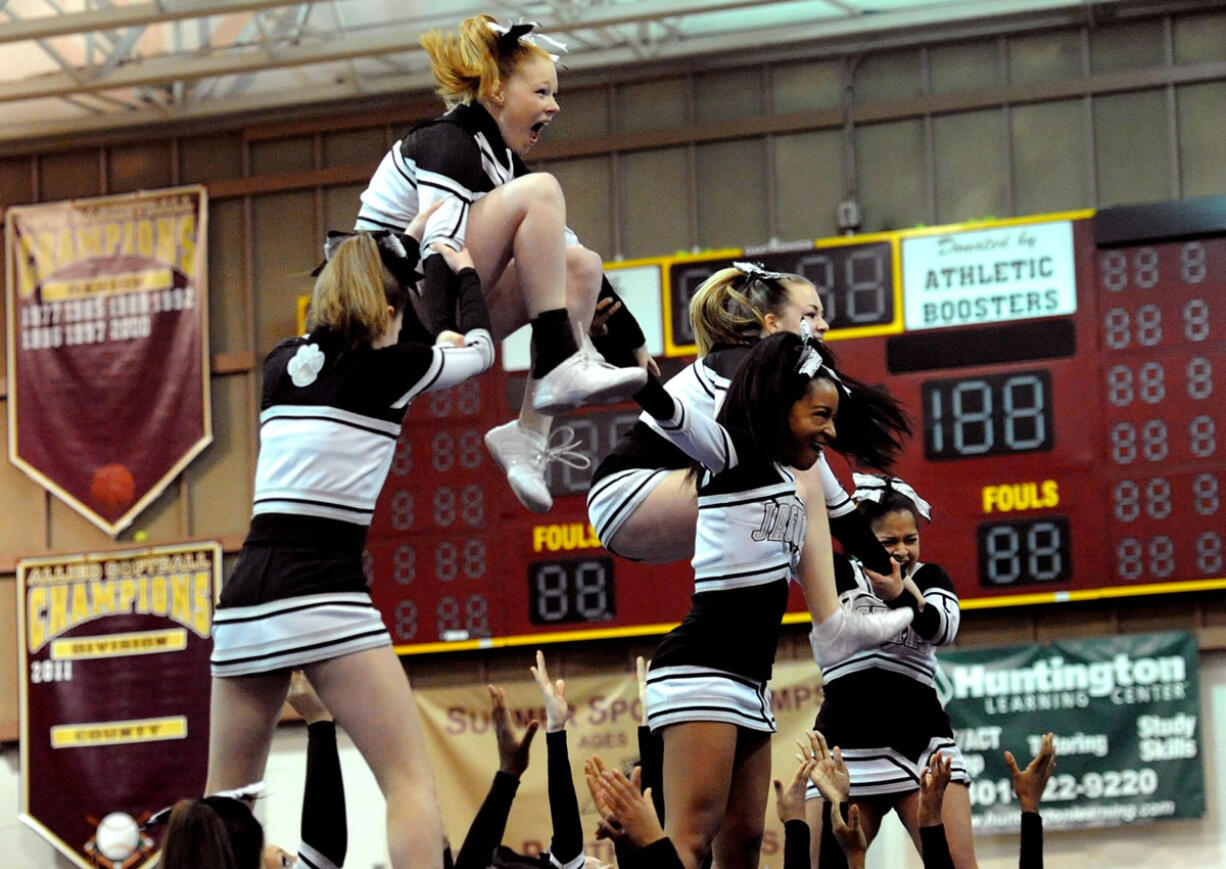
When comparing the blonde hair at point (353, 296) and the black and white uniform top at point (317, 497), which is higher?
the blonde hair at point (353, 296)

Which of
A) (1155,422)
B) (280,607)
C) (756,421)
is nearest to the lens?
(280,607)

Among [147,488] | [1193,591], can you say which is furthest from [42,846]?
[1193,591]

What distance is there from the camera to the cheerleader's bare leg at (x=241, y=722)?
132 inches

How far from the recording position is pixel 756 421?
3.87 metres

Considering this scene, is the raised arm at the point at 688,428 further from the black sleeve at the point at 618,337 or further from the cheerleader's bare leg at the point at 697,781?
the cheerleader's bare leg at the point at 697,781

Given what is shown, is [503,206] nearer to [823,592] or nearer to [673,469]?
[673,469]

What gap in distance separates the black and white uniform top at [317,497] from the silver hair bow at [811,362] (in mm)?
803

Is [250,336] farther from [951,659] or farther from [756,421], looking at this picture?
[756,421]

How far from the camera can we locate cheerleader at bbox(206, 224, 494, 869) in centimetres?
332

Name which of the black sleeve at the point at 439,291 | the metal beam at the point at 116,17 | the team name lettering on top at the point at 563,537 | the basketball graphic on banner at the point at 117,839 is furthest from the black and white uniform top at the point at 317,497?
the basketball graphic on banner at the point at 117,839

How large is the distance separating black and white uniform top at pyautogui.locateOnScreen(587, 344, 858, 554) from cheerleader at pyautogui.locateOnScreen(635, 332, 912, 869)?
0.99 ft

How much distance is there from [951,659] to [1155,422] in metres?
1.56

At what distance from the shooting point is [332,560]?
336 cm

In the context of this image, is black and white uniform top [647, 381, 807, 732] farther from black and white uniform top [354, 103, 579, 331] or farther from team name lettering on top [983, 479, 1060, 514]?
team name lettering on top [983, 479, 1060, 514]
